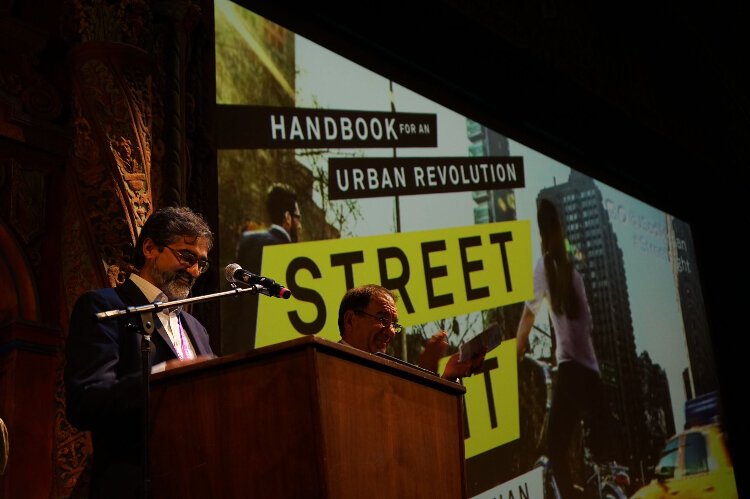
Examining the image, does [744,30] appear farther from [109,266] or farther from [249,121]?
[109,266]

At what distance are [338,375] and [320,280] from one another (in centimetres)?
205

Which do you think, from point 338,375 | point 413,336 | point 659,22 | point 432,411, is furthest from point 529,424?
point 659,22

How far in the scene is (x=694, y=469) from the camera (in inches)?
236

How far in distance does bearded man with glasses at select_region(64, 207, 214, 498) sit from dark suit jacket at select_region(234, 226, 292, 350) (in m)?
1.18

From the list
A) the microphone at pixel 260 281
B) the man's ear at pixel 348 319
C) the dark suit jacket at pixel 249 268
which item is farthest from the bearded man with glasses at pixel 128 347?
the dark suit jacket at pixel 249 268

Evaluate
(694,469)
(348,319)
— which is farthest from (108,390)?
(694,469)

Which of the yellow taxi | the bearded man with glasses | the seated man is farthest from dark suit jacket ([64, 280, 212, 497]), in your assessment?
→ the yellow taxi

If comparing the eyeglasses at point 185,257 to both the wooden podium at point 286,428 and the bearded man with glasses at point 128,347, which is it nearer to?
the bearded man with glasses at point 128,347

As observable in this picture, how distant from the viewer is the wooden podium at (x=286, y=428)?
6.19 ft

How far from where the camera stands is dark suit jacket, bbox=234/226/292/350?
3.66 m

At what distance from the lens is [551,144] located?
611cm

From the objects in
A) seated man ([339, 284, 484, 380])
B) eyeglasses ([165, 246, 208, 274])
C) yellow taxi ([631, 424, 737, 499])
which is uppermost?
eyeglasses ([165, 246, 208, 274])

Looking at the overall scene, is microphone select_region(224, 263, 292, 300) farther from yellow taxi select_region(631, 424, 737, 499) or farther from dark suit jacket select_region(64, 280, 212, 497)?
yellow taxi select_region(631, 424, 737, 499)

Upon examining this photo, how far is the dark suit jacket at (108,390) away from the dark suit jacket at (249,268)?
1.41 m
